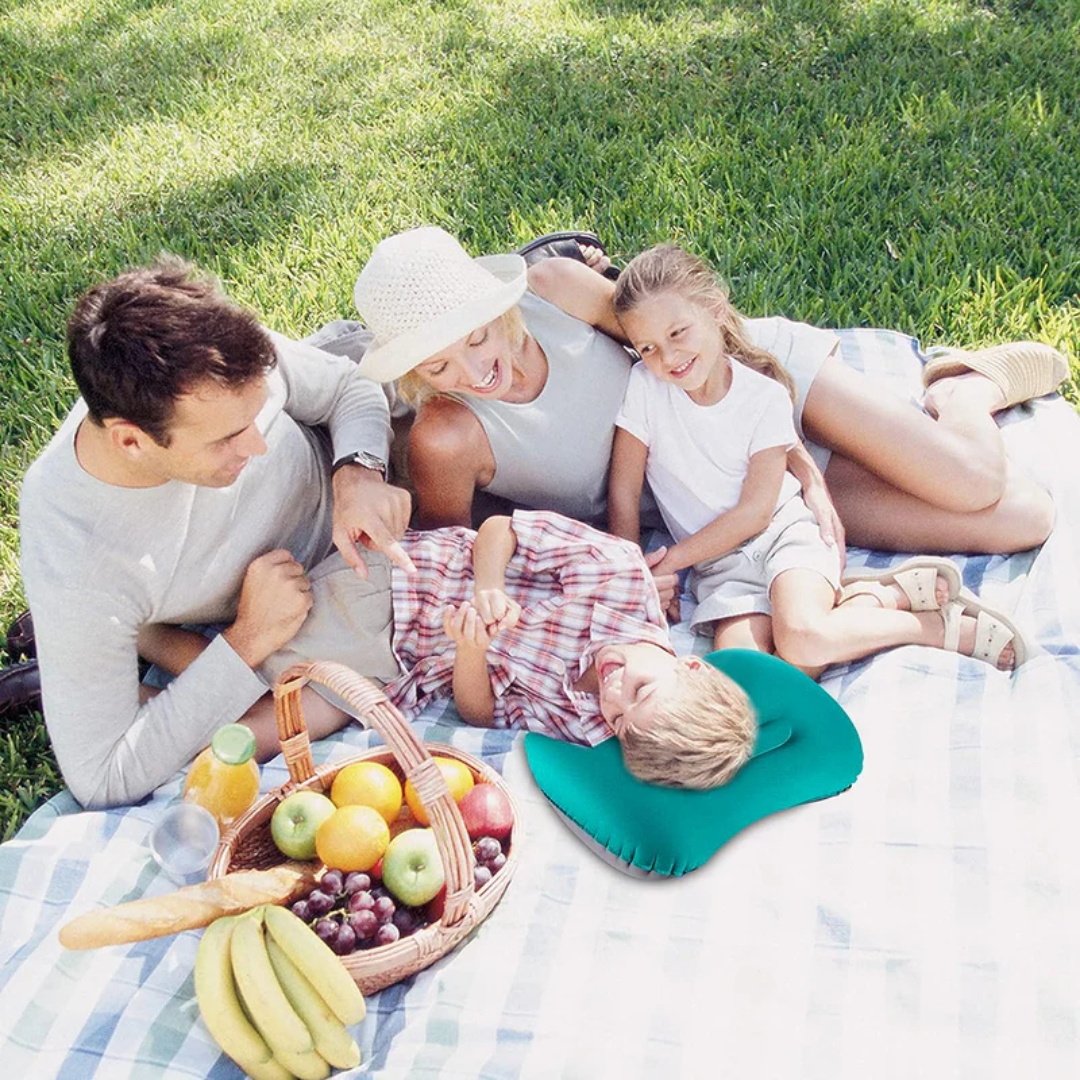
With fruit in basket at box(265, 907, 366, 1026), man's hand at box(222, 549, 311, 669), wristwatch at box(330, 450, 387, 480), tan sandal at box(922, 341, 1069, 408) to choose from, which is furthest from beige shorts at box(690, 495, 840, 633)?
fruit in basket at box(265, 907, 366, 1026)

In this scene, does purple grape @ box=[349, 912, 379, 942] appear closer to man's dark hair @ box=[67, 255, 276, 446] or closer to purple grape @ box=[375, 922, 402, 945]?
purple grape @ box=[375, 922, 402, 945]

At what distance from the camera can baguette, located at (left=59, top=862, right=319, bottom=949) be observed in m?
1.94

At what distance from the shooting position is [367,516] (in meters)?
2.79

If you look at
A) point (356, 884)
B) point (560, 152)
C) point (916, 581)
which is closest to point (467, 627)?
point (356, 884)

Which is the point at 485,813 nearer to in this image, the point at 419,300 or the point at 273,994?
the point at 273,994

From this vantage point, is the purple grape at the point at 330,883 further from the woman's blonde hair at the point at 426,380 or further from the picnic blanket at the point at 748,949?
the woman's blonde hair at the point at 426,380

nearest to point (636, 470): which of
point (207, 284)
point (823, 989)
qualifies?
point (207, 284)

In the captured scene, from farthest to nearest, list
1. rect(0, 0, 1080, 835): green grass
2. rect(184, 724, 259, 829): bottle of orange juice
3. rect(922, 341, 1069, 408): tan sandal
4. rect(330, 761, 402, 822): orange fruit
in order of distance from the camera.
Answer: rect(0, 0, 1080, 835): green grass, rect(922, 341, 1069, 408): tan sandal, rect(184, 724, 259, 829): bottle of orange juice, rect(330, 761, 402, 822): orange fruit

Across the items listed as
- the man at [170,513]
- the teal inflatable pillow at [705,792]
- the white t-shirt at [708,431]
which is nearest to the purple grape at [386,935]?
the teal inflatable pillow at [705,792]

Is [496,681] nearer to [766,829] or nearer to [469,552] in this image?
[469,552]

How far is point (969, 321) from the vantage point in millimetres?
3998

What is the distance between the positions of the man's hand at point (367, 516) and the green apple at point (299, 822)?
2.09 ft

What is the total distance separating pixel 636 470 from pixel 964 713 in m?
1.09

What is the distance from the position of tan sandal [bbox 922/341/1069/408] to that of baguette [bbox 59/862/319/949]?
249 cm
